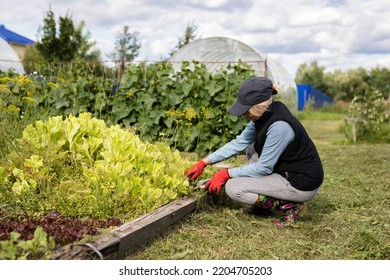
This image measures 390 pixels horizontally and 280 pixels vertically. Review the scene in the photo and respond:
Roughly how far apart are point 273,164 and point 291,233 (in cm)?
54

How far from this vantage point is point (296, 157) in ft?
12.2

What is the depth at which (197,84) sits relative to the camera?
666cm

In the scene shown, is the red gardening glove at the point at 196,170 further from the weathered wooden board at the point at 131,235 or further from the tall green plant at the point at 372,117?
the tall green plant at the point at 372,117

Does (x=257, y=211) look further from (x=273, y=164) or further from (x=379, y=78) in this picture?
(x=379, y=78)

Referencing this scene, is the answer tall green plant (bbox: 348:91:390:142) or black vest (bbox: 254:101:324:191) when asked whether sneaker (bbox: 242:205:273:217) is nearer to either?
black vest (bbox: 254:101:324:191)

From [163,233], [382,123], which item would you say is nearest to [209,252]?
[163,233]

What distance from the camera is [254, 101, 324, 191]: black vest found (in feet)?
12.1

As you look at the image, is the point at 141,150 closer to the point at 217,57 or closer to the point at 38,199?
the point at 38,199

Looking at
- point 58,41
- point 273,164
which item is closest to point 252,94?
point 273,164

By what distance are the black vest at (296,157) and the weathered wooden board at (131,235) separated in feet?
2.56

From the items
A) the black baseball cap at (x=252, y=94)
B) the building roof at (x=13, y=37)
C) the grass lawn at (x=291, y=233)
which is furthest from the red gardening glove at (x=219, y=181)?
the building roof at (x=13, y=37)

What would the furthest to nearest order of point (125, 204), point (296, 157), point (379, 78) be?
point (379, 78), point (296, 157), point (125, 204)

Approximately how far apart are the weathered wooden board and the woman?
0.40 m
